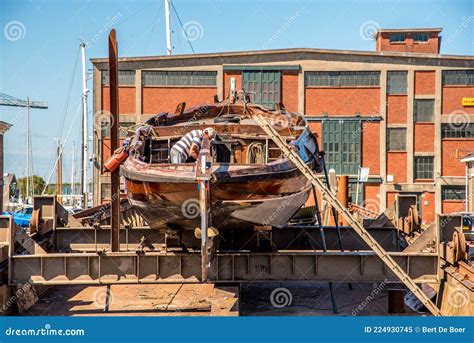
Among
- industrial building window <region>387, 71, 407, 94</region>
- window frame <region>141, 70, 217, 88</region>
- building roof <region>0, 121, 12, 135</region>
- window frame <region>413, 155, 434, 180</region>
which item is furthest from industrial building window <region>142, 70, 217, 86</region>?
window frame <region>413, 155, 434, 180</region>

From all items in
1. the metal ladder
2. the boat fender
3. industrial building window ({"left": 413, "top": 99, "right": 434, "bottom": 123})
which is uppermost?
industrial building window ({"left": 413, "top": 99, "right": 434, "bottom": 123})

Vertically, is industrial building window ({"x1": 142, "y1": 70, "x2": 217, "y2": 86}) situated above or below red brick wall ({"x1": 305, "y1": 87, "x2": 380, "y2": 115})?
above

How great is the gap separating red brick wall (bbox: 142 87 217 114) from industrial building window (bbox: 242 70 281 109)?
211cm

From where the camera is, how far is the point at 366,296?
1191 centimetres

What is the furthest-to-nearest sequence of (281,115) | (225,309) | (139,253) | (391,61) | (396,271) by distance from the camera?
(391,61)
(281,115)
(139,253)
(225,309)
(396,271)

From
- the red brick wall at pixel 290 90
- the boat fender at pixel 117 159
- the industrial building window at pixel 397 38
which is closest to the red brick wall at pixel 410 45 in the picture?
the industrial building window at pixel 397 38

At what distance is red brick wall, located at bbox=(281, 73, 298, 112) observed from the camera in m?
31.1

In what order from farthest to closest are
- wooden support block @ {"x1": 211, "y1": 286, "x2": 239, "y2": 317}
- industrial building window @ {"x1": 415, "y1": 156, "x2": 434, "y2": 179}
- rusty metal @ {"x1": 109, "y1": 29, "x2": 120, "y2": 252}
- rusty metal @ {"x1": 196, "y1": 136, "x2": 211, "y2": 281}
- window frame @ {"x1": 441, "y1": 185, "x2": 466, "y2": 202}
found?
industrial building window @ {"x1": 415, "y1": 156, "x2": 434, "y2": 179} < window frame @ {"x1": 441, "y1": 185, "x2": 466, "y2": 202} < rusty metal @ {"x1": 109, "y1": 29, "x2": 120, "y2": 252} < wooden support block @ {"x1": 211, "y1": 286, "x2": 239, "y2": 317} < rusty metal @ {"x1": 196, "y1": 136, "x2": 211, "y2": 281}

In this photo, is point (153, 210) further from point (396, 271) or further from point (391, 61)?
point (391, 61)

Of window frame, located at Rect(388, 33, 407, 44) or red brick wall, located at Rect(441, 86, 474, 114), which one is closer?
red brick wall, located at Rect(441, 86, 474, 114)

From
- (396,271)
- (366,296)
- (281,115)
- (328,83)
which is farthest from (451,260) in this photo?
(328,83)

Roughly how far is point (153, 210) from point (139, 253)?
0.75 meters

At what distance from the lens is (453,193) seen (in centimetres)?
3112

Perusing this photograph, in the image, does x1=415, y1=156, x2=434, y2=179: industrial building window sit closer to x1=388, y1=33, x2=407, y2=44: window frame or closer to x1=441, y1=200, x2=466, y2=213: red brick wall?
x1=441, y1=200, x2=466, y2=213: red brick wall
